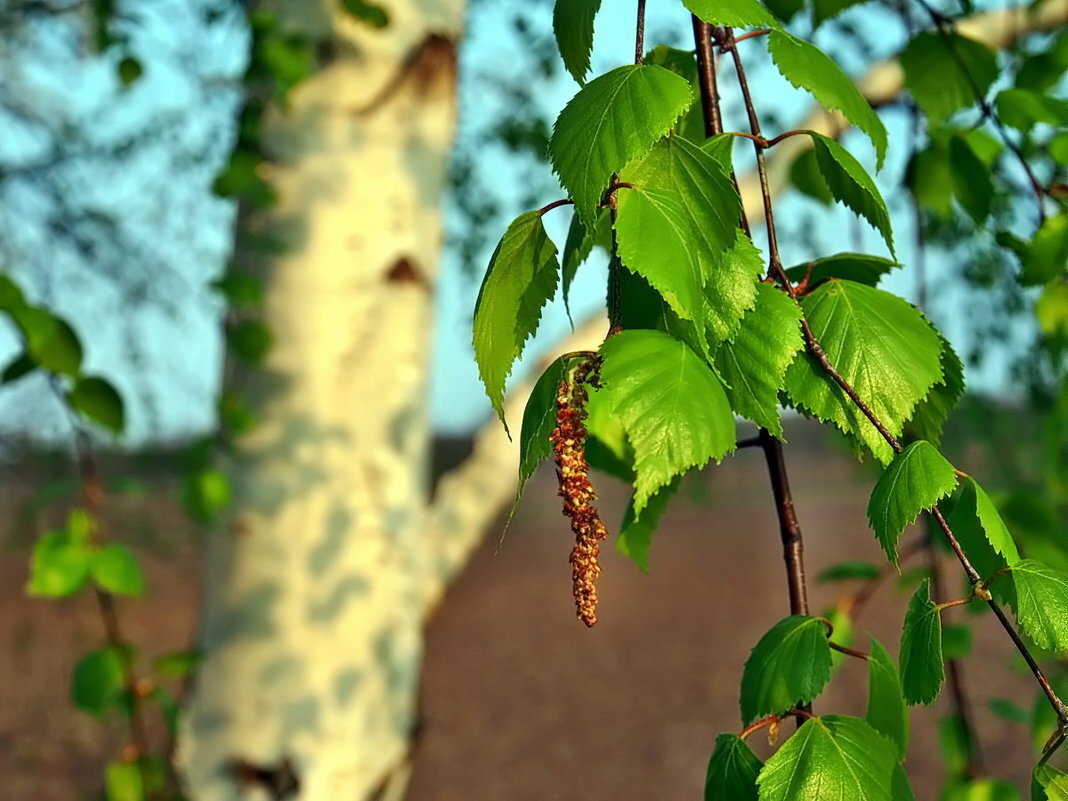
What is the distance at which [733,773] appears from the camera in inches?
17.5

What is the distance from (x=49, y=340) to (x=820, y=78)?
28.8 inches

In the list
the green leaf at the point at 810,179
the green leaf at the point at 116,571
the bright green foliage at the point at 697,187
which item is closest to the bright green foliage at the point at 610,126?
the bright green foliage at the point at 697,187

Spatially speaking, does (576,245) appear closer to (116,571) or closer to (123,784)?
(116,571)

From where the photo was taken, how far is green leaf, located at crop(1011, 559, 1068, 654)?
0.40m

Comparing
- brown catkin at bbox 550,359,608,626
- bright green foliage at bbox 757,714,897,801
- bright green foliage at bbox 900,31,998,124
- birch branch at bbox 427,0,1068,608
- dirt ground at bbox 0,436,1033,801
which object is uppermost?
bright green foliage at bbox 900,31,998,124

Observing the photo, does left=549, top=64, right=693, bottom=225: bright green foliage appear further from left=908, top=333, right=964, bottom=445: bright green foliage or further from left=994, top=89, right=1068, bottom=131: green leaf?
left=994, top=89, right=1068, bottom=131: green leaf

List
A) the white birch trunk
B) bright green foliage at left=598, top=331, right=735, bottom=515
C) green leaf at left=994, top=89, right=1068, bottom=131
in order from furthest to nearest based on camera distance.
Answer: the white birch trunk, green leaf at left=994, top=89, right=1068, bottom=131, bright green foliage at left=598, top=331, right=735, bottom=515

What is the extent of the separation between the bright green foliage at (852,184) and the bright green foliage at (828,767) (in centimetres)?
20

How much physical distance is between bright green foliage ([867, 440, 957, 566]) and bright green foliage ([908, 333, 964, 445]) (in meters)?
0.07

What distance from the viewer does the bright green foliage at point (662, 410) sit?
0.37 m

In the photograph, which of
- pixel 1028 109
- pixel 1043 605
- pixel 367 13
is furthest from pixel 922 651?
pixel 367 13

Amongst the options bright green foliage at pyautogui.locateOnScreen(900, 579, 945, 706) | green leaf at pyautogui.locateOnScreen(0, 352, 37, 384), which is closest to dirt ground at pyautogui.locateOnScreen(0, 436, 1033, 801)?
green leaf at pyautogui.locateOnScreen(0, 352, 37, 384)

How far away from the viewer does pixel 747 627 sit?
343 inches

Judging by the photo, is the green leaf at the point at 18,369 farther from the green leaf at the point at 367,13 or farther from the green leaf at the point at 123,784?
the green leaf at the point at 367,13
